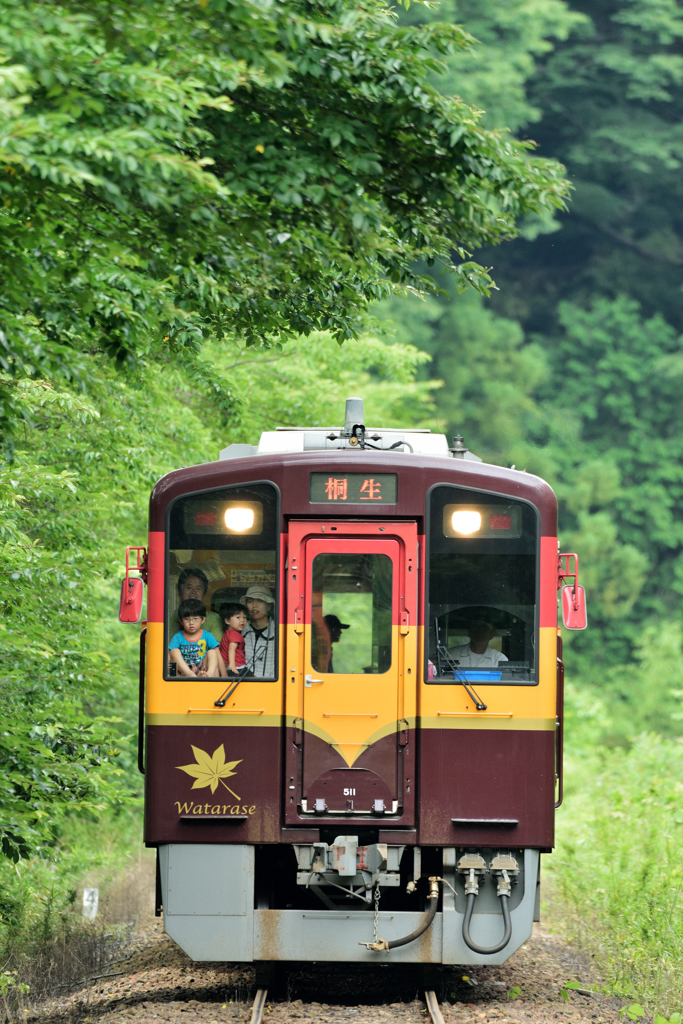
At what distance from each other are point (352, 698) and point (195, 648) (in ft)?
3.20

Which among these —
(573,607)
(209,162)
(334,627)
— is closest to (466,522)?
(573,607)

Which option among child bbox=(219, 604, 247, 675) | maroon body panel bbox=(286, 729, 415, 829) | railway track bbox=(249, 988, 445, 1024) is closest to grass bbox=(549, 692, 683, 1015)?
railway track bbox=(249, 988, 445, 1024)

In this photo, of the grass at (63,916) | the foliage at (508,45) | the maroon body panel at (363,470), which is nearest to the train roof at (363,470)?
the maroon body panel at (363,470)

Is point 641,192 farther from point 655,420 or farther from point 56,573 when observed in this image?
point 56,573

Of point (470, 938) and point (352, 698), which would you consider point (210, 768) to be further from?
point (470, 938)

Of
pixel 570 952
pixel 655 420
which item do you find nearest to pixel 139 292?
pixel 570 952

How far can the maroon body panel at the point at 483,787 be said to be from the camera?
717 cm

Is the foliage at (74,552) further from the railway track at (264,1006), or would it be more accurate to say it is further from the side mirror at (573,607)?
the side mirror at (573,607)

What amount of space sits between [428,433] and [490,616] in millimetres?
1804

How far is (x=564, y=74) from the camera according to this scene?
41656mm

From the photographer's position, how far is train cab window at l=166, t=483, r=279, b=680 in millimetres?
7273

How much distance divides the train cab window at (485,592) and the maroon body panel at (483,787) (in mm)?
360

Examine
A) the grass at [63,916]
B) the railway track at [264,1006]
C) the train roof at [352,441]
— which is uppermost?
the train roof at [352,441]

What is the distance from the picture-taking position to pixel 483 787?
719 cm
